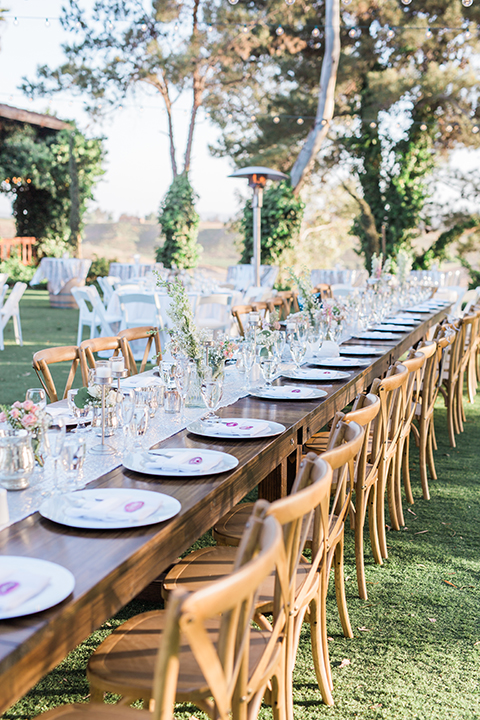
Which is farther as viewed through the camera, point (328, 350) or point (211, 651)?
point (328, 350)

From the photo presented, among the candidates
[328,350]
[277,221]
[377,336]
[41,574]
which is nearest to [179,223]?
[277,221]

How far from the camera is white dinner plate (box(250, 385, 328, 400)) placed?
2613 millimetres

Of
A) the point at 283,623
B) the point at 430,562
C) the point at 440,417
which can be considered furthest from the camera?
the point at 440,417

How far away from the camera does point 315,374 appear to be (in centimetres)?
307

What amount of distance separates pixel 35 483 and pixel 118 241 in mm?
34065

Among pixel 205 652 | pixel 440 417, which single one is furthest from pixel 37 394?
pixel 440 417

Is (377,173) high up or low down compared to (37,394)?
up

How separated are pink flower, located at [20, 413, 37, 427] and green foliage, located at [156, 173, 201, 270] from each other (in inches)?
528

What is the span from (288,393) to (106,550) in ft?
5.00

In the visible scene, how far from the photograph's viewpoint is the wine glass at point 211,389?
2.15 meters

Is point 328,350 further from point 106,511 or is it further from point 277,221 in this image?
point 277,221

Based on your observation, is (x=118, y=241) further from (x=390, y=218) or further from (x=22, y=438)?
(x=22, y=438)

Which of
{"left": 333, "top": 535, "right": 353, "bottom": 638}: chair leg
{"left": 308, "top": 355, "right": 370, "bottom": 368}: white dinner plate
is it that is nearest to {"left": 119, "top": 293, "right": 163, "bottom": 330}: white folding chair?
{"left": 308, "top": 355, "right": 370, "bottom": 368}: white dinner plate

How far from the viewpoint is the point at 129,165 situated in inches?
1134
